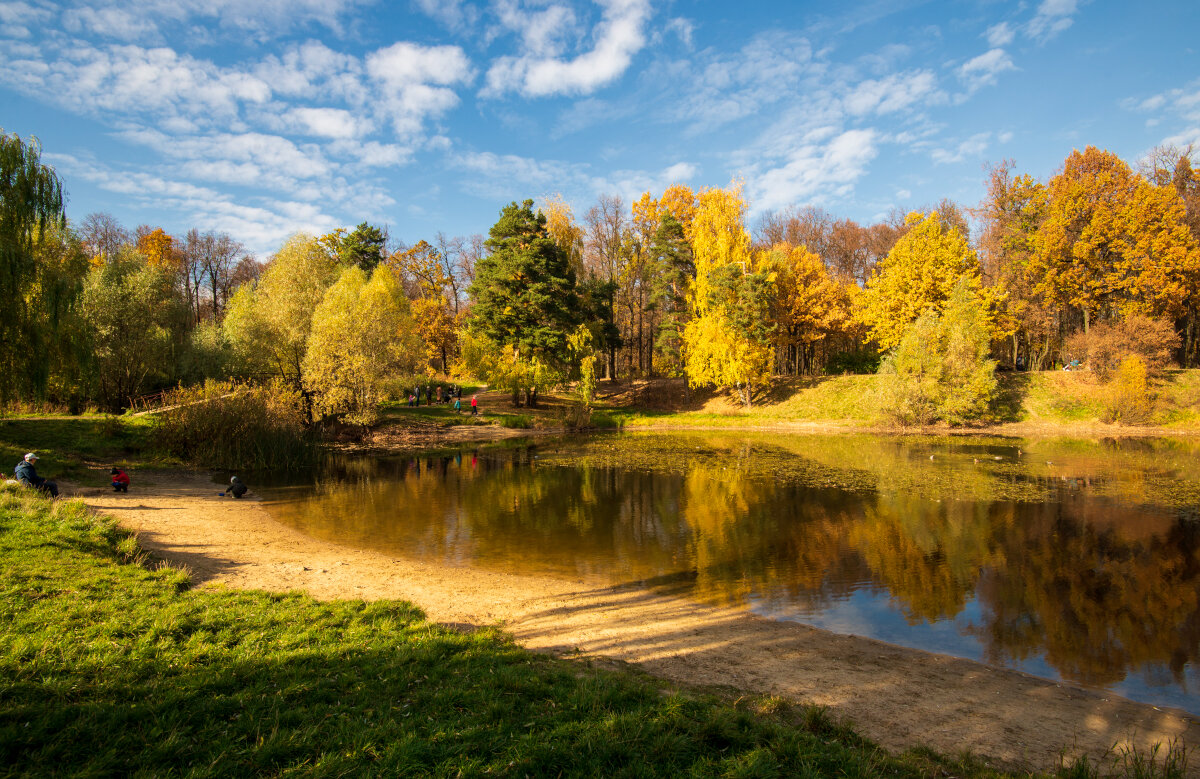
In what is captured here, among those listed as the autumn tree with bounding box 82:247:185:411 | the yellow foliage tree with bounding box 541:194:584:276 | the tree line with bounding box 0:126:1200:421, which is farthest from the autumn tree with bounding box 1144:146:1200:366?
the autumn tree with bounding box 82:247:185:411

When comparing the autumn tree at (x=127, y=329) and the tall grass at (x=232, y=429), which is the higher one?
the autumn tree at (x=127, y=329)

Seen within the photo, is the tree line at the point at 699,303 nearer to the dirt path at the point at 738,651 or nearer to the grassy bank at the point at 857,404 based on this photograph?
the grassy bank at the point at 857,404

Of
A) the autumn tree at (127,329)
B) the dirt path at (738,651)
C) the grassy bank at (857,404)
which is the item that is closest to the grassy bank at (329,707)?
the dirt path at (738,651)

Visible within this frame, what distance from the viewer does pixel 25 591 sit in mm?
6266

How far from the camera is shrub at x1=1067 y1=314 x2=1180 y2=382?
30516 mm

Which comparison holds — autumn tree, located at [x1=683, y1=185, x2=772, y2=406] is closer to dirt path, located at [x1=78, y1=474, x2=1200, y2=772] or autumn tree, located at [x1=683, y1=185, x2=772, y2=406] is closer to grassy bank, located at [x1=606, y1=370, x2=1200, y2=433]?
grassy bank, located at [x1=606, y1=370, x2=1200, y2=433]

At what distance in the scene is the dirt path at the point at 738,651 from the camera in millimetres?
5488

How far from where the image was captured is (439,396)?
4159 centimetres

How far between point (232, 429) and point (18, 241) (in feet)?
27.6

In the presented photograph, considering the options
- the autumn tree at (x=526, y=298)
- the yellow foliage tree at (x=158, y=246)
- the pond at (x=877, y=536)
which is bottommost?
the pond at (x=877, y=536)

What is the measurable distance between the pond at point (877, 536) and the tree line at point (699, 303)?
860 centimetres

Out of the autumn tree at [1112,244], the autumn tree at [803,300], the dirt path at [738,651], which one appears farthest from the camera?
the autumn tree at [803,300]

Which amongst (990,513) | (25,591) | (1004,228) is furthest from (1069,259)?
(25,591)

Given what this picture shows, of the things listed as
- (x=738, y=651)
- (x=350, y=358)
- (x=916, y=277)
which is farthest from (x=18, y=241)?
(x=916, y=277)
